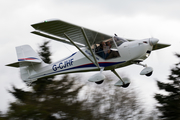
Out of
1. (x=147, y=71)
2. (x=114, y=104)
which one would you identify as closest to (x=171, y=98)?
(x=114, y=104)

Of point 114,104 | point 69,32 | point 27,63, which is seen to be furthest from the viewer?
point 114,104

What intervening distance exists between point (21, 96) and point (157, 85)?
432 inches

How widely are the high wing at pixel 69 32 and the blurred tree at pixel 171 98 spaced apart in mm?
9902

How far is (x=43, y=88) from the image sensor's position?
2127 cm

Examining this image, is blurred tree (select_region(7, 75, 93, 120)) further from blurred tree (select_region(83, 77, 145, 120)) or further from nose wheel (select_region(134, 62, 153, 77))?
nose wheel (select_region(134, 62, 153, 77))

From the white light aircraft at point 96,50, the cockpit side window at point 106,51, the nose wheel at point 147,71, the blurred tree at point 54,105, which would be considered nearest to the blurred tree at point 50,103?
the blurred tree at point 54,105

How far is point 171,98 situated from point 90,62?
1001 centimetres

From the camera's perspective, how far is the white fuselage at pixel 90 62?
31.9 feet

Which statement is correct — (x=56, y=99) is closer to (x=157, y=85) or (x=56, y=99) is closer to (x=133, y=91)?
(x=133, y=91)

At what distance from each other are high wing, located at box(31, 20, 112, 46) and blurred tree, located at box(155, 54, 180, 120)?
990 centimetres

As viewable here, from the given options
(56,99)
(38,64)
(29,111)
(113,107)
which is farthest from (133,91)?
(38,64)

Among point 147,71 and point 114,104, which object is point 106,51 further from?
point 114,104

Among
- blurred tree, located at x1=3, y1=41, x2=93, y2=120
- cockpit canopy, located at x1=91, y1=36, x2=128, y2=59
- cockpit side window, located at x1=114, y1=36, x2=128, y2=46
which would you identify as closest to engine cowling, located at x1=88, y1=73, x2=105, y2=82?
cockpit canopy, located at x1=91, y1=36, x2=128, y2=59

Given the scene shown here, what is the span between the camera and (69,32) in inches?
380
